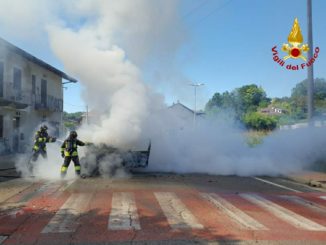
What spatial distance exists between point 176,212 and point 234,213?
1063 millimetres

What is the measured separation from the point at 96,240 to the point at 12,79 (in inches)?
894

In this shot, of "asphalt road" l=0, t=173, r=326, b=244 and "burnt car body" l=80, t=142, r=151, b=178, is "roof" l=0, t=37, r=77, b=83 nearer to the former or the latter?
"burnt car body" l=80, t=142, r=151, b=178

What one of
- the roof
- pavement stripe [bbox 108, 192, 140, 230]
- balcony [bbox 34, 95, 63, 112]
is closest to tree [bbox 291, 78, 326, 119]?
balcony [bbox 34, 95, 63, 112]

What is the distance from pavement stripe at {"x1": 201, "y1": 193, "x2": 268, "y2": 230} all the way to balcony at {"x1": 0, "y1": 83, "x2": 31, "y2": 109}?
58.8ft

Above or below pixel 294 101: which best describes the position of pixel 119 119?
below

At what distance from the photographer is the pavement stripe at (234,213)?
6.77 m

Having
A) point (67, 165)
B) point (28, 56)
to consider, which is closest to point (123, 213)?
point (67, 165)

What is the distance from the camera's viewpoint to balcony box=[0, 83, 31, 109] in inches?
970

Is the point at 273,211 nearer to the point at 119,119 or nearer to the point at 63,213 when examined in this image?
the point at 63,213

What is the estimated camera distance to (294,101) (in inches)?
2085

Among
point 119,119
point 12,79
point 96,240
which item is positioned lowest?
point 96,240

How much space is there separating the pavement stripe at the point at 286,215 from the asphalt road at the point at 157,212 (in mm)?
18

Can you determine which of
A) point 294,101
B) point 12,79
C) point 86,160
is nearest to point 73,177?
point 86,160

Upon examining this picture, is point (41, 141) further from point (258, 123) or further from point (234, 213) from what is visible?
point (258, 123)
